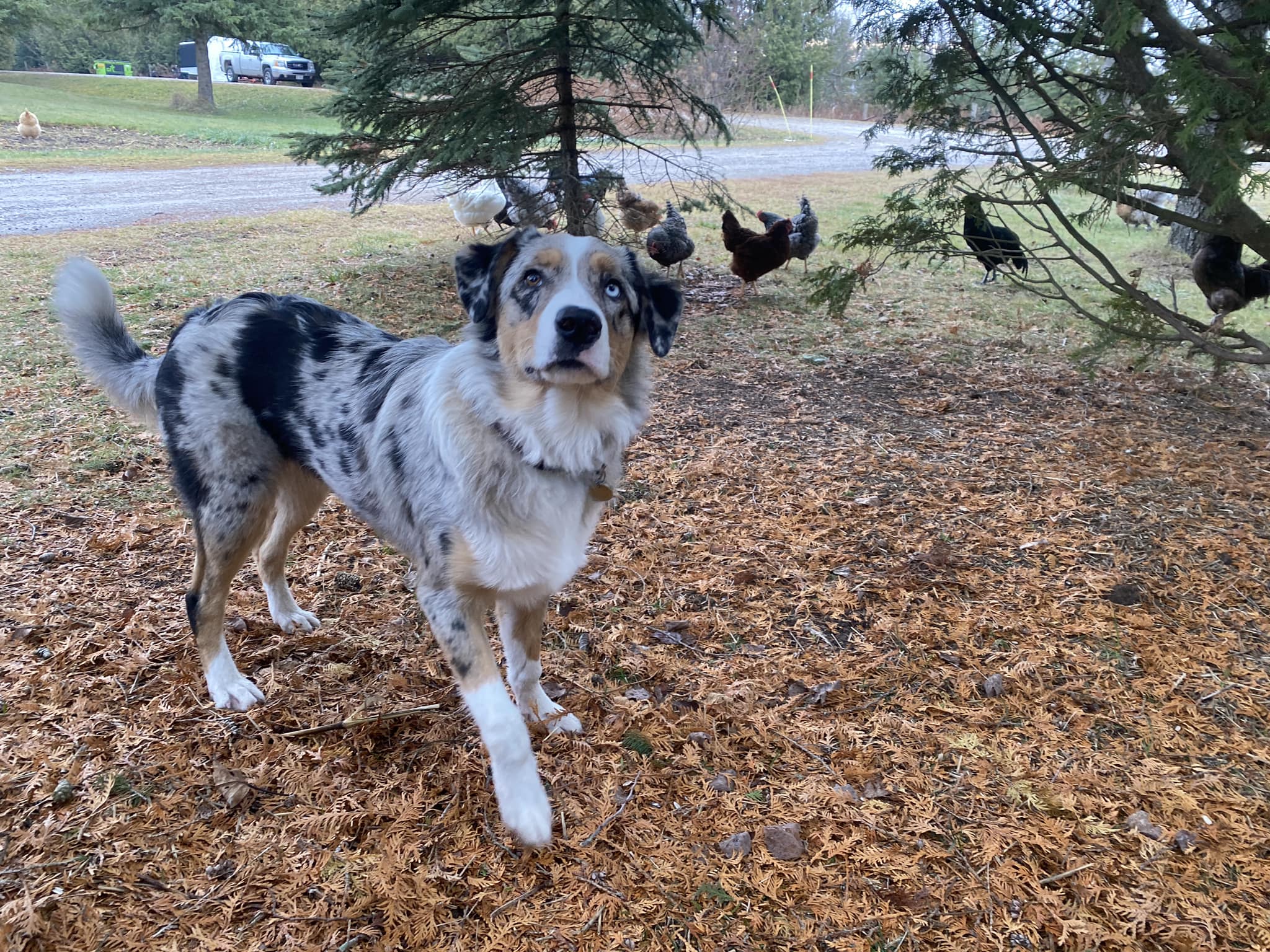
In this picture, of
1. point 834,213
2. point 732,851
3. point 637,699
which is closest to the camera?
point 732,851

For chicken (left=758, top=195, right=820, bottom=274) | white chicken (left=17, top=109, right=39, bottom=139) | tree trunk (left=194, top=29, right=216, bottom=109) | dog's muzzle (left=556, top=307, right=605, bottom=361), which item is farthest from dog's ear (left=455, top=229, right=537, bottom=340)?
tree trunk (left=194, top=29, right=216, bottom=109)

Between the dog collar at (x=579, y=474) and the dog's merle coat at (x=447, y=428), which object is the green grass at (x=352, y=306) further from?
the dog collar at (x=579, y=474)

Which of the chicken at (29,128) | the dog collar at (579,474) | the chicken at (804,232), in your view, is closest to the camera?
the dog collar at (579,474)

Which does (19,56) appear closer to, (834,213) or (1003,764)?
(834,213)

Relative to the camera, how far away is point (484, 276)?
309 cm

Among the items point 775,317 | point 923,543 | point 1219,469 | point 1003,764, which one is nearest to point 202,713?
point 1003,764

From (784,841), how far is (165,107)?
3828cm

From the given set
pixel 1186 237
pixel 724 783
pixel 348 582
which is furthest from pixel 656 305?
pixel 1186 237

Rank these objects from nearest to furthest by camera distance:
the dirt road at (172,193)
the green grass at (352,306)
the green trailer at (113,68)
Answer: the green grass at (352,306) < the dirt road at (172,193) < the green trailer at (113,68)

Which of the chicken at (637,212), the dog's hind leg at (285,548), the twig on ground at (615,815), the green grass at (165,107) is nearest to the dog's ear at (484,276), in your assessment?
the dog's hind leg at (285,548)

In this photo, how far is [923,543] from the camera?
459cm

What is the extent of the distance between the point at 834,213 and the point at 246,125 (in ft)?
75.4

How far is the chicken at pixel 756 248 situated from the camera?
9.81 m

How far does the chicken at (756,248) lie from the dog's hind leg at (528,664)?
7621 mm
